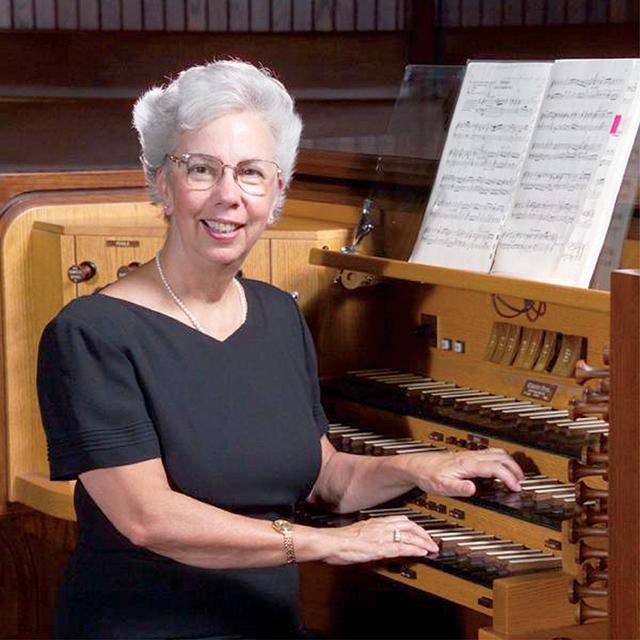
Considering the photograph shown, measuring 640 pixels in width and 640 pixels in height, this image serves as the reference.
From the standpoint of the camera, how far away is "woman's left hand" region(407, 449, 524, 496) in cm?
233

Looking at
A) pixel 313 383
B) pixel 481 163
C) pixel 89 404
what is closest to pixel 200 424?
pixel 89 404

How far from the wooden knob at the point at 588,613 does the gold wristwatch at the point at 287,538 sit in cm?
42

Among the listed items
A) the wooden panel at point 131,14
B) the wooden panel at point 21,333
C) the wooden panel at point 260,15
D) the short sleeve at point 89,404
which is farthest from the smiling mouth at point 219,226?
the wooden panel at point 260,15

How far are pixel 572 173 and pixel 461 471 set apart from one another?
551 millimetres

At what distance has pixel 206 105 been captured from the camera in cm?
224

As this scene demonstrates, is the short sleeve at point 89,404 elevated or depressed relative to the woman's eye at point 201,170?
depressed

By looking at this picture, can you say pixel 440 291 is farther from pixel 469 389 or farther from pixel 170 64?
pixel 170 64

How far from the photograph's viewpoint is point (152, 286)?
2285 millimetres

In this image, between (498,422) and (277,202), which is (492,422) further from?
(277,202)

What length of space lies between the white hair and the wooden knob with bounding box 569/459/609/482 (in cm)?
68

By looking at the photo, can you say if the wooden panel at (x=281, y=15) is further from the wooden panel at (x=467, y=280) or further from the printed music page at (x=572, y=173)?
the printed music page at (x=572, y=173)

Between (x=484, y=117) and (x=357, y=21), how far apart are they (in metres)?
1.78

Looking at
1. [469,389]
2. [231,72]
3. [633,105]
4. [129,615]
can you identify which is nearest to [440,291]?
[469,389]

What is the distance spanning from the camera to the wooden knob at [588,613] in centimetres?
201
